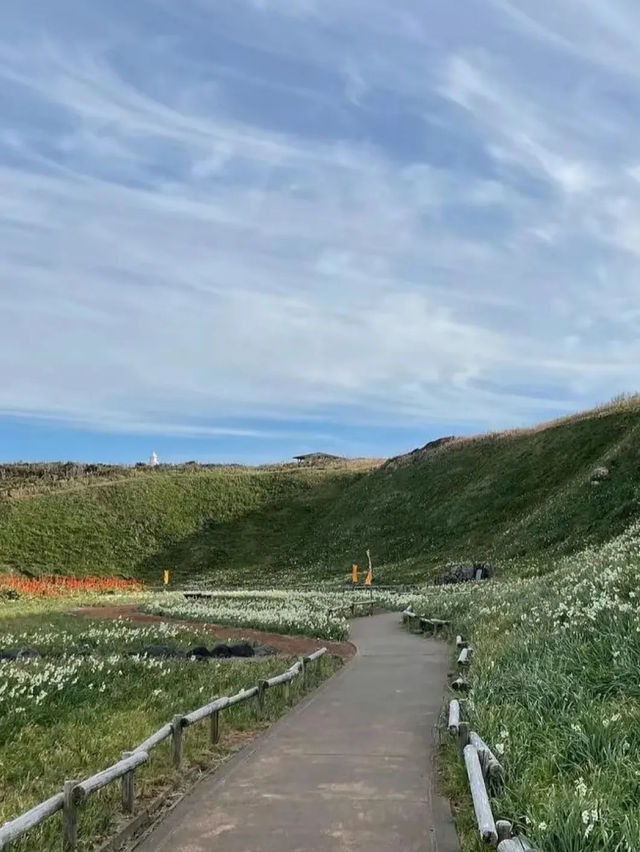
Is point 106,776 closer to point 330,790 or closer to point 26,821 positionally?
point 26,821

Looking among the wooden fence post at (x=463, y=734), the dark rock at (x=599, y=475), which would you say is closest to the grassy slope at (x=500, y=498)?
the dark rock at (x=599, y=475)

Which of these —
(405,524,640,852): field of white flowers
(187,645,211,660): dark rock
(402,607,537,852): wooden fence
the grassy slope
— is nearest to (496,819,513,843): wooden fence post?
(402,607,537,852): wooden fence

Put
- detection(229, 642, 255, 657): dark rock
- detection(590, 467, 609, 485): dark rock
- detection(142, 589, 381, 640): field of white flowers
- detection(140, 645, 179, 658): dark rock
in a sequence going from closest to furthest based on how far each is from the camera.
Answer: detection(140, 645, 179, 658): dark rock, detection(229, 642, 255, 657): dark rock, detection(142, 589, 381, 640): field of white flowers, detection(590, 467, 609, 485): dark rock

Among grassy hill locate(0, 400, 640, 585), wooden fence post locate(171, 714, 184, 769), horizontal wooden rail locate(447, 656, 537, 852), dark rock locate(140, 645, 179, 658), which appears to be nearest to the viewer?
horizontal wooden rail locate(447, 656, 537, 852)

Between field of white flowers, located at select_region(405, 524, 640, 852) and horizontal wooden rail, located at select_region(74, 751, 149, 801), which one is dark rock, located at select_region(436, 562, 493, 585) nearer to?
field of white flowers, located at select_region(405, 524, 640, 852)

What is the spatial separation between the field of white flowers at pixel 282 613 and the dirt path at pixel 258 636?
0.34m

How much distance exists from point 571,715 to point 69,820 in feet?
15.0

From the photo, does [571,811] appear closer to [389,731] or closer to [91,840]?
[91,840]

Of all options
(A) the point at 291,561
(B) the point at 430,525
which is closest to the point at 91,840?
(B) the point at 430,525

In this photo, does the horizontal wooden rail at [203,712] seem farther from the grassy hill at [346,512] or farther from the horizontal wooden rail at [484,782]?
the grassy hill at [346,512]

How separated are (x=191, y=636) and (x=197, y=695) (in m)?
7.82

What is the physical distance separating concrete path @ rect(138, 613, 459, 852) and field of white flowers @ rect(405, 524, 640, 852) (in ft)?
2.17

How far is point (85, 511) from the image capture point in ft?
233

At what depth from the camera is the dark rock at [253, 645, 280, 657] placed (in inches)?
616
